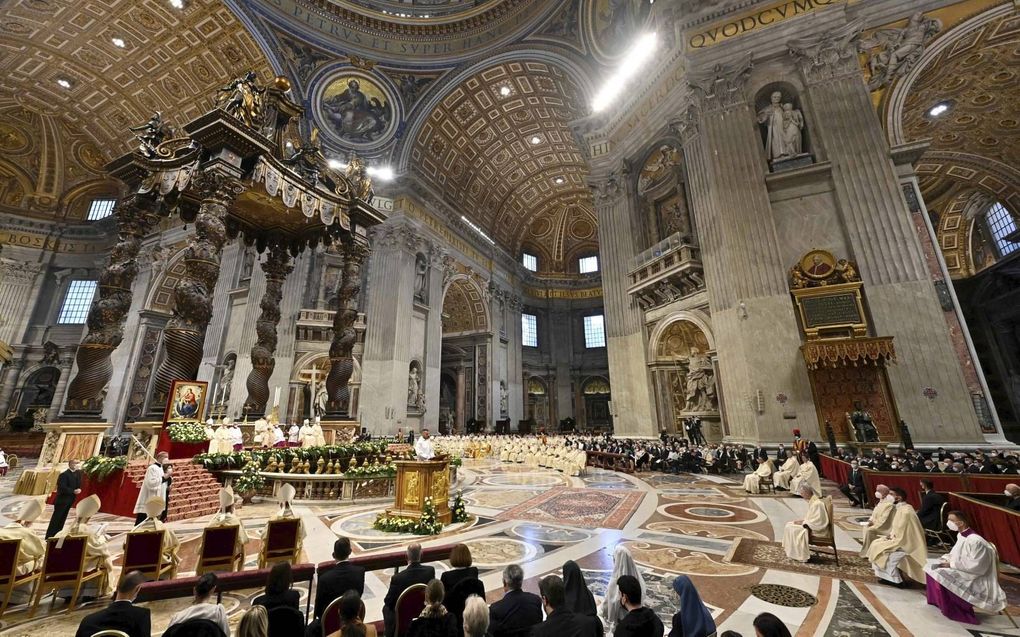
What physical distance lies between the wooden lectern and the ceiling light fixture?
1486 centimetres

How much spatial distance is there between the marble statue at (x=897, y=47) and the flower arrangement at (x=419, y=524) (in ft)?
49.8

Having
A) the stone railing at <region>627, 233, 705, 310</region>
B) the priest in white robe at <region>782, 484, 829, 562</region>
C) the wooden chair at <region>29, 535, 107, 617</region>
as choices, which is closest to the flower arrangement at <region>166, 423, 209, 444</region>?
the wooden chair at <region>29, 535, 107, 617</region>

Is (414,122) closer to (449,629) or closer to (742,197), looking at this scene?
(742,197)

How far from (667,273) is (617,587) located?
11.4m

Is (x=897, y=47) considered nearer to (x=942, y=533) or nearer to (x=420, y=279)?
(x=942, y=533)

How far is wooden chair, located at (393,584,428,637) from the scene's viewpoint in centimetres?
210

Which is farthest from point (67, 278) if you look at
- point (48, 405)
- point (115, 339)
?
point (115, 339)

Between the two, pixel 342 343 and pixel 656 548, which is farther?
pixel 342 343

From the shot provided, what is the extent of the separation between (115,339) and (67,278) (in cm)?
2239

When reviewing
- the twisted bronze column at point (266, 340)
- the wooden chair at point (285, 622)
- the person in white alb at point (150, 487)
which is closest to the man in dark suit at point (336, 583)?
the wooden chair at point (285, 622)

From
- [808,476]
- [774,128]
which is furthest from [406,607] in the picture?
[774,128]

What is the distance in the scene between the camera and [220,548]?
3.46 meters

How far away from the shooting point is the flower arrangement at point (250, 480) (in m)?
6.57

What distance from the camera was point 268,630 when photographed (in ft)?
5.93
